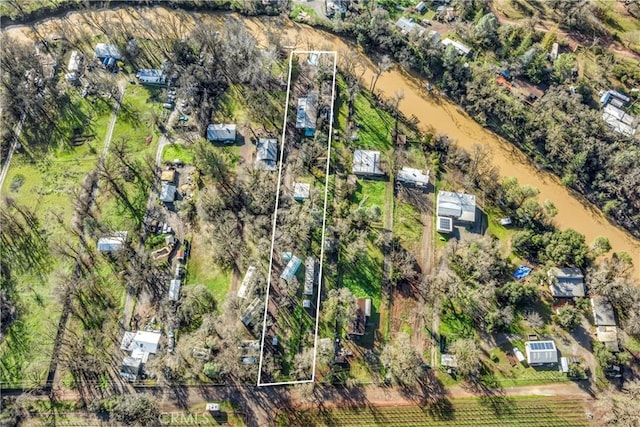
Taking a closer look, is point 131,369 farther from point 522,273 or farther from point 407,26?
point 407,26

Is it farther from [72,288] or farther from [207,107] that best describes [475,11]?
[72,288]

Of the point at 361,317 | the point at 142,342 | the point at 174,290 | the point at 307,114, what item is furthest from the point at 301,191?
the point at 142,342

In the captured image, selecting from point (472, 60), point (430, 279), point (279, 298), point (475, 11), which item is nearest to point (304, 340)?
point (279, 298)

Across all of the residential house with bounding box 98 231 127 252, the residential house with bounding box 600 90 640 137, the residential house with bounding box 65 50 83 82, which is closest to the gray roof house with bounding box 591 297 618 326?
the residential house with bounding box 600 90 640 137

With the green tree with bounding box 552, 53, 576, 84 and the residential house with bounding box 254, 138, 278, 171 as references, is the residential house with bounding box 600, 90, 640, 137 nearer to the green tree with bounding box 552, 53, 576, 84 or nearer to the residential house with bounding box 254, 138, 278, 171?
the green tree with bounding box 552, 53, 576, 84

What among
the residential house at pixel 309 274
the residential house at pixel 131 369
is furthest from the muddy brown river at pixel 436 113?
the residential house at pixel 131 369
